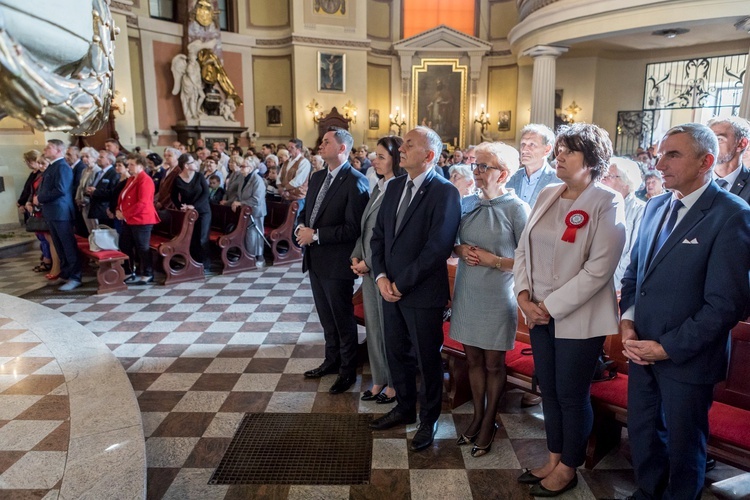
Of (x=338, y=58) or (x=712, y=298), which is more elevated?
(x=338, y=58)

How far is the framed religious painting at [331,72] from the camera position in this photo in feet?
56.4

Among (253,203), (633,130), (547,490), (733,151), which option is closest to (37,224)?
(253,203)

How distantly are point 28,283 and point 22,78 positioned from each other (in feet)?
22.5

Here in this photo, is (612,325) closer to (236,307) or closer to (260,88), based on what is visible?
(236,307)

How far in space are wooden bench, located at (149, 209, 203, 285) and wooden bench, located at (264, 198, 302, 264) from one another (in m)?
1.23

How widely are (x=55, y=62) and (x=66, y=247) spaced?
606 cm

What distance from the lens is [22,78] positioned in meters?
0.91

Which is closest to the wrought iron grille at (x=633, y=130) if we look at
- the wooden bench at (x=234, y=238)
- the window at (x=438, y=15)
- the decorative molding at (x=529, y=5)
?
the decorative molding at (x=529, y=5)

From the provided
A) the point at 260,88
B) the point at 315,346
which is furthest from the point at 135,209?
the point at 260,88

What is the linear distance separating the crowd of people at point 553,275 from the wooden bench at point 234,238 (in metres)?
3.36

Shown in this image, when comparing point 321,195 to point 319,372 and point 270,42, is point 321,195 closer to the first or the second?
point 319,372

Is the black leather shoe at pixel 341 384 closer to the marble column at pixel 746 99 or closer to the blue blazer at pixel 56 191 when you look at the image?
the blue blazer at pixel 56 191

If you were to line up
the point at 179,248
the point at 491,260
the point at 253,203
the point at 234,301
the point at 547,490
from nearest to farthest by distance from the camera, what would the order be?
the point at 547,490 < the point at 491,260 < the point at 234,301 < the point at 179,248 < the point at 253,203

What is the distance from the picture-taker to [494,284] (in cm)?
258
